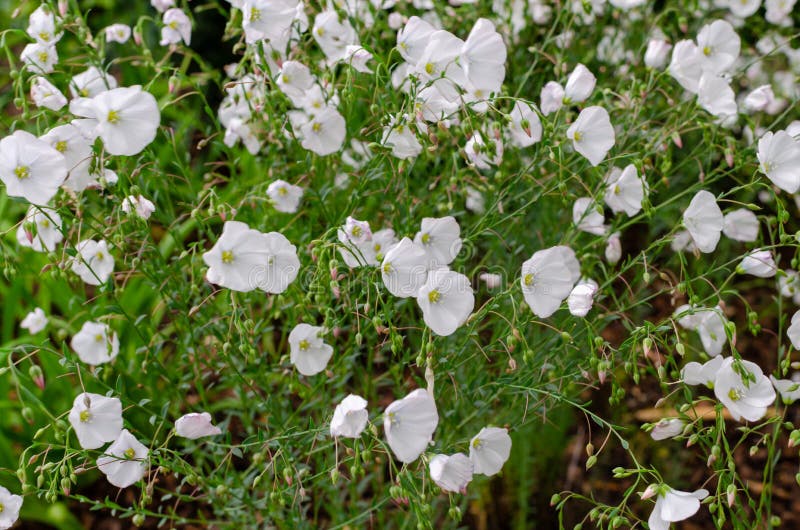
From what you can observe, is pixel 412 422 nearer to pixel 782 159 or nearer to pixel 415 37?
pixel 415 37

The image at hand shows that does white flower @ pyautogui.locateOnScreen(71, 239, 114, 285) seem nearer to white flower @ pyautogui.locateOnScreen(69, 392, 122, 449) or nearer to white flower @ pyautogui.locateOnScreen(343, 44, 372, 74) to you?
white flower @ pyautogui.locateOnScreen(69, 392, 122, 449)

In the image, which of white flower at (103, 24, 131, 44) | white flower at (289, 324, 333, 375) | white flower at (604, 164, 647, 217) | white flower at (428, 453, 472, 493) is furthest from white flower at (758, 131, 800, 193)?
white flower at (103, 24, 131, 44)

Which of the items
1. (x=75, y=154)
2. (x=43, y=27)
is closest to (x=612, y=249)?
→ (x=75, y=154)

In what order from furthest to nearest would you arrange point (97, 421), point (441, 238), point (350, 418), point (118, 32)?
point (118, 32)
point (441, 238)
point (97, 421)
point (350, 418)

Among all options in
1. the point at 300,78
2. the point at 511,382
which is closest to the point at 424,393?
the point at 511,382

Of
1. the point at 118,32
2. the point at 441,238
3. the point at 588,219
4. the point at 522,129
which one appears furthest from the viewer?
the point at 118,32

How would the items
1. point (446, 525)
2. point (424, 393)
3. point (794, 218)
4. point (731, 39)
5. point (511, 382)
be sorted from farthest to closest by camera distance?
point (794, 218) → point (446, 525) → point (731, 39) → point (511, 382) → point (424, 393)

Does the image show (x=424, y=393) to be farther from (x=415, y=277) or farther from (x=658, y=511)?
(x=658, y=511)
